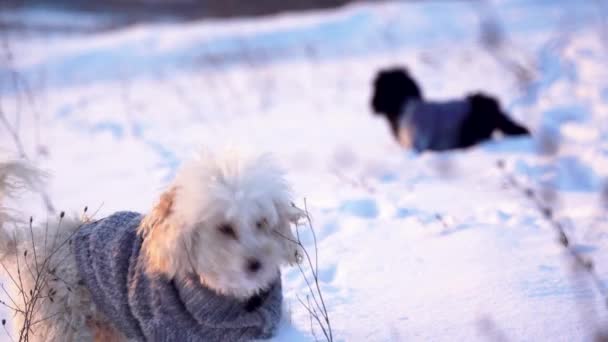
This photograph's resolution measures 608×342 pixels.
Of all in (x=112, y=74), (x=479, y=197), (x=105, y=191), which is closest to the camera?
(x=479, y=197)

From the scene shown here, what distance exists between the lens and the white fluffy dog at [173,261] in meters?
2.29

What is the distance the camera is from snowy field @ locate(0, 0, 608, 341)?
8.88 ft

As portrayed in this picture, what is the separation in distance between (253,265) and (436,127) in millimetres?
4326

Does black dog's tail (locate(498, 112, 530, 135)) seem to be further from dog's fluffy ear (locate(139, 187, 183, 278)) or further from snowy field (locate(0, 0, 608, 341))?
dog's fluffy ear (locate(139, 187, 183, 278))

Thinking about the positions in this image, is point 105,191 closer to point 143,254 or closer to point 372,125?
point 143,254

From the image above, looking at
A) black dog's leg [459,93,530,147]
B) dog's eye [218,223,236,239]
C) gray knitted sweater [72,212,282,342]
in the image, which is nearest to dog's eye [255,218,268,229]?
dog's eye [218,223,236,239]

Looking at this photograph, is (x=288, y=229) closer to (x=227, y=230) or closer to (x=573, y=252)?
(x=227, y=230)

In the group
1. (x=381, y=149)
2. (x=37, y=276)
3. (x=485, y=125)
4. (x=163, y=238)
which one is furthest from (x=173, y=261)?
(x=485, y=125)

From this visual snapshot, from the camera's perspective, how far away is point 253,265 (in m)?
2.29

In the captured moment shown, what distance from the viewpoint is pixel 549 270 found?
2.79 metres

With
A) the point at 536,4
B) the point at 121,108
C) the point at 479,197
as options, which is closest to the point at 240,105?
the point at 121,108

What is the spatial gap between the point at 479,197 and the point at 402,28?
35.7ft

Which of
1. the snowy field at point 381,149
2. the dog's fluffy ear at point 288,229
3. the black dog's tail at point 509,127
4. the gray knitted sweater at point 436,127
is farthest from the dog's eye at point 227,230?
the black dog's tail at point 509,127

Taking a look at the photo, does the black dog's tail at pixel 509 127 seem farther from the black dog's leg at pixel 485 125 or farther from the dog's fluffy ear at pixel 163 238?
the dog's fluffy ear at pixel 163 238
